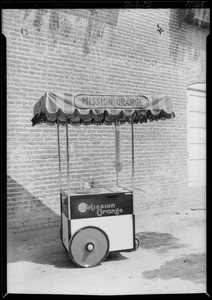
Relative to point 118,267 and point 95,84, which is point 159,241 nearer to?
point 118,267

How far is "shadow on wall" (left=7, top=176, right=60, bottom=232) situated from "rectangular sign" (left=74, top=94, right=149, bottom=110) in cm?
277

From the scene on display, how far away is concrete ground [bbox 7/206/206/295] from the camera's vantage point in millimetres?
4492

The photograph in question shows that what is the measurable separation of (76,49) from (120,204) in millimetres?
3854

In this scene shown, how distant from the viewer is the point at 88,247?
5145 mm

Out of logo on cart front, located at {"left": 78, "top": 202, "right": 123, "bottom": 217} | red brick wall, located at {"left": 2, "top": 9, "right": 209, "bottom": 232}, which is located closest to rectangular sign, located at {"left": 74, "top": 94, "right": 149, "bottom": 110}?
logo on cart front, located at {"left": 78, "top": 202, "right": 123, "bottom": 217}

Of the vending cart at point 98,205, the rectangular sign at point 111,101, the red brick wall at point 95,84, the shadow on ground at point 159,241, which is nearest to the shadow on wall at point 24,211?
the red brick wall at point 95,84

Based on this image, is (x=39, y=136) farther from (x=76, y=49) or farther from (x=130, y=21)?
(x=130, y=21)

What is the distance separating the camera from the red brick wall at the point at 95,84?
22.5ft

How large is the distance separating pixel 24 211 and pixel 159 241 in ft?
8.84

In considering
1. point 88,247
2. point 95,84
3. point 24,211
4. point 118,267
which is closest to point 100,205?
point 88,247

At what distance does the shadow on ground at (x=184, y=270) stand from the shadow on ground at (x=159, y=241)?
55 cm

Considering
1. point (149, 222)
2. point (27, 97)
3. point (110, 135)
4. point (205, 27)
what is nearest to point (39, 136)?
point (27, 97)

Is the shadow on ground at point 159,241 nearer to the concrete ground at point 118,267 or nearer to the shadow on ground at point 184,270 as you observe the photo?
the concrete ground at point 118,267

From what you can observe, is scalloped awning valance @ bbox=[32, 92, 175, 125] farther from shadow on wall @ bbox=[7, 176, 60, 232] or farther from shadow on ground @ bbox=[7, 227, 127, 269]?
shadow on ground @ bbox=[7, 227, 127, 269]
